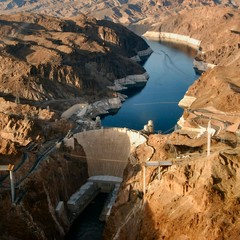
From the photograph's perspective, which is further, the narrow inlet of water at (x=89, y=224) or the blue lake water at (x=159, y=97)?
the blue lake water at (x=159, y=97)

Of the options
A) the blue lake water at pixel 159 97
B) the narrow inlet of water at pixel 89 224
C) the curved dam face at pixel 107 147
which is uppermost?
the curved dam face at pixel 107 147

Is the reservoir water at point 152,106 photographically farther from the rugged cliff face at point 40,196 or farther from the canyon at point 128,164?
the rugged cliff face at point 40,196

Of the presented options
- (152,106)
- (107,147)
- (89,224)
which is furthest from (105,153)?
(152,106)

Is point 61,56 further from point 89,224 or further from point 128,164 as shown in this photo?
point 89,224

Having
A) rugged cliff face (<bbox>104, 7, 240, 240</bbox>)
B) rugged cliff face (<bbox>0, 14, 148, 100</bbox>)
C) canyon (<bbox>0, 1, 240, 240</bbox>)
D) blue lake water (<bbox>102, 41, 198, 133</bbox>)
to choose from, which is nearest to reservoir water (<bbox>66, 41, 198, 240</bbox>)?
blue lake water (<bbox>102, 41, 198, 133</bbox>)

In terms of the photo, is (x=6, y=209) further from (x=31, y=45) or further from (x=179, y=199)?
(x=31, y=45)

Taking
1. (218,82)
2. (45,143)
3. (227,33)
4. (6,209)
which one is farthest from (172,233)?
(227,33)

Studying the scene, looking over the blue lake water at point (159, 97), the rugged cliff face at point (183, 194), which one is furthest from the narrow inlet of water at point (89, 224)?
the blue lake water at point (159, 97)
